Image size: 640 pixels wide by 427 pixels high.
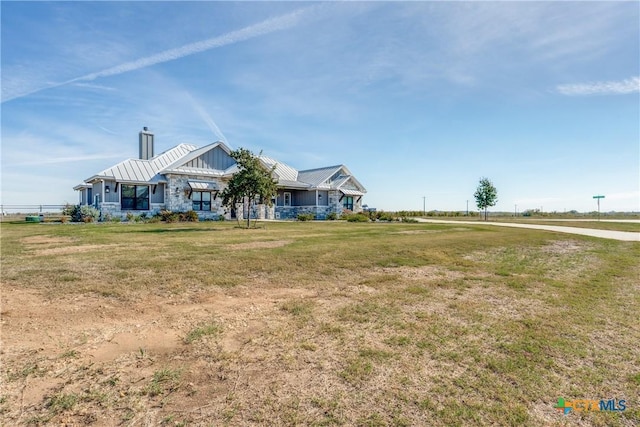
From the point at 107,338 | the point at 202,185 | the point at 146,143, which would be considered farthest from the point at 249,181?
the point at 146,143

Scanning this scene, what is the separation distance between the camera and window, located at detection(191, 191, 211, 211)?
28.1 meters

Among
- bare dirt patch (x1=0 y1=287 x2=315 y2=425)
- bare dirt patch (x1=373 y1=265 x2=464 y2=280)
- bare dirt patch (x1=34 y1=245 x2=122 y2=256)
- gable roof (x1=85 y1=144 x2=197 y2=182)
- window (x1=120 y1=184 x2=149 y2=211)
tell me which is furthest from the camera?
window (x1=120 y1=184 x2=149 y2=211)

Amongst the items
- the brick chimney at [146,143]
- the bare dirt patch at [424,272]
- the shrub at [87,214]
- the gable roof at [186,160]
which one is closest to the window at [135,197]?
the shrub at [87,214]

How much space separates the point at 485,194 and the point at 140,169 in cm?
3733

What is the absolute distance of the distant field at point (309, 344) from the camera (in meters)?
2.82

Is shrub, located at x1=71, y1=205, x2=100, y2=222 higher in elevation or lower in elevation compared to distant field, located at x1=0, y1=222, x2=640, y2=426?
higher

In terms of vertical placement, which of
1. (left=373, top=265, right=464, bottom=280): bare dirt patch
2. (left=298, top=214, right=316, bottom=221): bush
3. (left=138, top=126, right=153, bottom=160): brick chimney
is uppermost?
(left=138, top=126, right=153, bottom=160): brick chimney

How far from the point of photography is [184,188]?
27516 mm

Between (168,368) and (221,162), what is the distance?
28.4m

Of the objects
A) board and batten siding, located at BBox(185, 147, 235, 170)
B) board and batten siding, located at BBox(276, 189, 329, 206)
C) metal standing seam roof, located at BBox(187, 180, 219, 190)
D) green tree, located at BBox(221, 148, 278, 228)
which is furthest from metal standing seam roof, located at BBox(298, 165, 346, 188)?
green tree, located at BBox(221, 148, 278, 228)

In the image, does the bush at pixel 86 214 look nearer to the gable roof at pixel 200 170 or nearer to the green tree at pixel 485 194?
the gable roof at pixel 200 170

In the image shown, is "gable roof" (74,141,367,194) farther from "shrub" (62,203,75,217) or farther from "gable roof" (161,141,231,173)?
"shrub" (62,203,75,217)

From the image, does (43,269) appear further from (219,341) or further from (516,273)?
(516,273)

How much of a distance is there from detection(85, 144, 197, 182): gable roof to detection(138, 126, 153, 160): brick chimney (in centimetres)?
96
